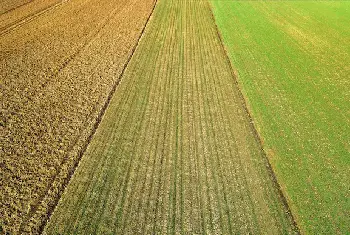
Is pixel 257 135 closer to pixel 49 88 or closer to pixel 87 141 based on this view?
pixel 87 141

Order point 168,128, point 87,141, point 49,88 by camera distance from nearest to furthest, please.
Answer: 1. point 87,141
2. point 168,128
3. point 49,88

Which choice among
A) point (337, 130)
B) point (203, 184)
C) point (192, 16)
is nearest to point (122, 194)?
point (203, 184)

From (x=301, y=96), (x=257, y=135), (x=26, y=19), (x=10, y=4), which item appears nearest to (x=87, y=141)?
(x=257, y=135)

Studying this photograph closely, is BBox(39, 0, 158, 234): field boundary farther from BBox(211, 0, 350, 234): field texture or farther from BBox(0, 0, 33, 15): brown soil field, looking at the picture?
BBox(0, 0, 33, 15): brown soil field

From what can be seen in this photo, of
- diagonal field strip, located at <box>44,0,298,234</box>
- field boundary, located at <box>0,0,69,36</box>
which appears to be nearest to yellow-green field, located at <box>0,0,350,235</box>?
diagonal field strip, located at <box>44,0,298,234</box>

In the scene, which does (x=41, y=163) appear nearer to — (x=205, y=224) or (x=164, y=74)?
(x=205, y=224)

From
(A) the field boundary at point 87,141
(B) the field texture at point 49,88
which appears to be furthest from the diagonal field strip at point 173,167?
(B) the field texture at point 49,88
